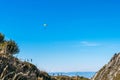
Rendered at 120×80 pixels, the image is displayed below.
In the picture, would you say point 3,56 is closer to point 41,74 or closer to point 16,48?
point 41,74

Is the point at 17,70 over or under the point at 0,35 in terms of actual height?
under

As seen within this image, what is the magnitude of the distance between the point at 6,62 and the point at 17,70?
1601 millimetres

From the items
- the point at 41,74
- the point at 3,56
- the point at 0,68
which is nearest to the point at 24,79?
the point at 0,68

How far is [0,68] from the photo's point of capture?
102 ft

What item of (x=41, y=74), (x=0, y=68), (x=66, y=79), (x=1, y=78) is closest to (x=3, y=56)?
(x=0, y=68)

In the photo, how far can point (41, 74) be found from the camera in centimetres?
8769

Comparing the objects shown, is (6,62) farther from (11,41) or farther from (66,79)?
(66,79)

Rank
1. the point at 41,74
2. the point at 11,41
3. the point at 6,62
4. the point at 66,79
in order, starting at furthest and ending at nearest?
the point at 66,79
the point at 11,41
the point at 41,74
the point at 6,62

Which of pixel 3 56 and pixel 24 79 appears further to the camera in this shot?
pixel 3 56

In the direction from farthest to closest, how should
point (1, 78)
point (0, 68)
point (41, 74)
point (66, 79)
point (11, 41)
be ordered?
point (66, 79) → point (11, 41) → point (41, 74) → point (0, 68) → point (1, 78)

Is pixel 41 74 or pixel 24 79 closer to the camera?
pixel 24 79

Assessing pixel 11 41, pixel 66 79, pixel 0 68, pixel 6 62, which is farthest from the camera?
pixel 66 79

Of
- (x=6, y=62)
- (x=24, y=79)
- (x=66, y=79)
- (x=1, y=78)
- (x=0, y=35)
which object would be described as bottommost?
(x=1, y=78)

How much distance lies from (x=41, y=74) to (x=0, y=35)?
135ft
